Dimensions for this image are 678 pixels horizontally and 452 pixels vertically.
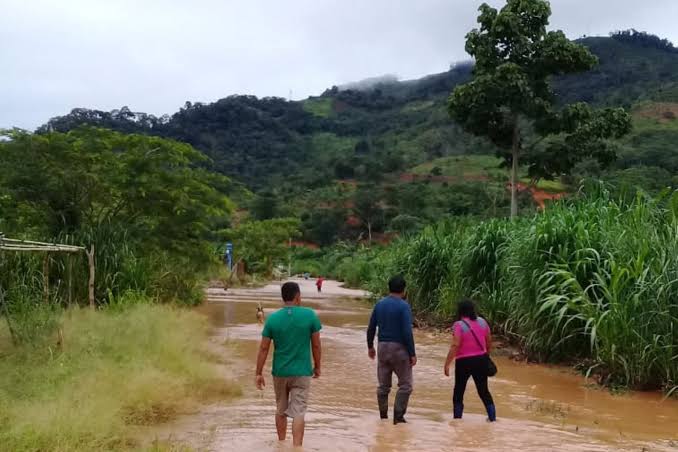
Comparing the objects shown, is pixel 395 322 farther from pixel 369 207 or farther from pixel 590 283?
pixel 369 207

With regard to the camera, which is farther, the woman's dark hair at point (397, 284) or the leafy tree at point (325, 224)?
the leafy tree at point (325, 224)

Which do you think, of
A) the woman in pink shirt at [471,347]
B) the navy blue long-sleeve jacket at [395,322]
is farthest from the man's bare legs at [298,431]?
the woman in pink shirt at [471,347]

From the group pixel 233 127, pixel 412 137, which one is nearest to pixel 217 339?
pixel 412 137

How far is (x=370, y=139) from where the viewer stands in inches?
4375

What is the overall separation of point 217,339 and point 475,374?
8.41 metres

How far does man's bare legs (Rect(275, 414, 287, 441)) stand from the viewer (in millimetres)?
6590

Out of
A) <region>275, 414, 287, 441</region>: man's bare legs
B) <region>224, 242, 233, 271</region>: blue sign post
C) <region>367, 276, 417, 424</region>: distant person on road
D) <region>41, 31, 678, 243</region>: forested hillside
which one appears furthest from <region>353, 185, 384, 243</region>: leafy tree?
<region>275, 414, 287, 441</region>: man's bare legs

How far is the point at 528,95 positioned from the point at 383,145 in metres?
85.7

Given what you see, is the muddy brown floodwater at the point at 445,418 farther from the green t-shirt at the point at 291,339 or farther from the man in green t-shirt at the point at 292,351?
the green t-shirt at the point at 291,339

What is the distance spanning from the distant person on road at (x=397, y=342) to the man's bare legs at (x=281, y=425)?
1357mm

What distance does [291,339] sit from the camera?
6.37m

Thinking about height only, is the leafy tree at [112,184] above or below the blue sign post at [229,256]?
above

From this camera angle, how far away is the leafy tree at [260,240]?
163 feet

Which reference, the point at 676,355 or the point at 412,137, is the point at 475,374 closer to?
the point at 676,355
